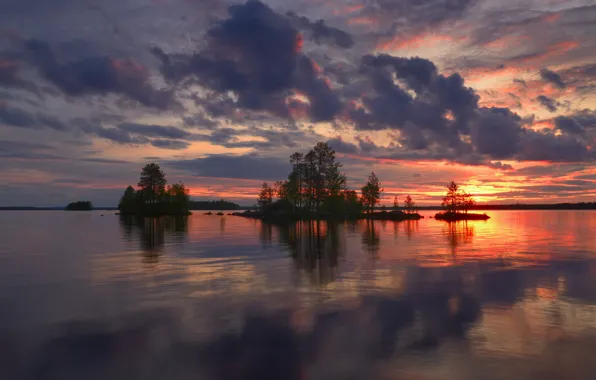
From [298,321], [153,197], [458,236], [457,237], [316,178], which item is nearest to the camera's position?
[298,321]

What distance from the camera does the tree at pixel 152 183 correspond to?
16262 centimetres

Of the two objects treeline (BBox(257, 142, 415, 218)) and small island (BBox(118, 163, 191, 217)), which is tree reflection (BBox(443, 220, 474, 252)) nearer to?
treeline (BBox(257, 142, 415, 218))

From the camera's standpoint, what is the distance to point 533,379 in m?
10.0

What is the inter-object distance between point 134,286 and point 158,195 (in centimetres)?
15225

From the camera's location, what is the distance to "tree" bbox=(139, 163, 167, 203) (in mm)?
162625

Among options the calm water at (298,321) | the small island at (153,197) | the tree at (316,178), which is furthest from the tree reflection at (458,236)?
the small island at (153,197)

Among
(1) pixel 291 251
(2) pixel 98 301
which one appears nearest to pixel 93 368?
(2) pixel 98 301

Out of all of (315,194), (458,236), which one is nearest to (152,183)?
Result: (315,194)

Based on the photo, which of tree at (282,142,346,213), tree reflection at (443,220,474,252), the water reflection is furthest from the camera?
tree at (282,142,346,213)

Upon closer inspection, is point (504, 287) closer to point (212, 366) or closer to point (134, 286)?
point (212, 366)

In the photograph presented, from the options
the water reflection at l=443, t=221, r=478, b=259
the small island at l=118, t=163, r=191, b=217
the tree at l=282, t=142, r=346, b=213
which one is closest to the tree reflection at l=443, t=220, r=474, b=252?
the water reflection at l=443, t=221, r=478, b=259

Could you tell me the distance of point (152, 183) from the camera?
164 metres

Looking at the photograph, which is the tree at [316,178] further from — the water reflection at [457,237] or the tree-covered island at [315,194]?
the water reflection at [457,237]

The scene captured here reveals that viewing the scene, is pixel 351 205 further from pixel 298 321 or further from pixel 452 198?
pixel 298 321
